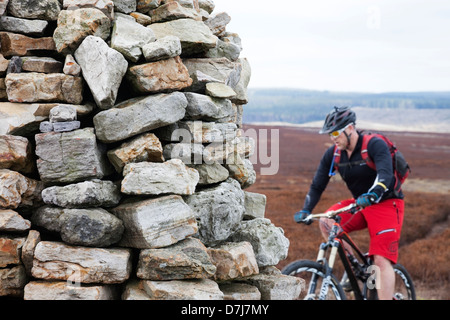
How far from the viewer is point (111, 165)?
193 inches

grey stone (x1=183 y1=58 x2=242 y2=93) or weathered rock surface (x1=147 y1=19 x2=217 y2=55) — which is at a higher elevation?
weathered rock surface (x1=147 y1=19 x2=217 y2=55)

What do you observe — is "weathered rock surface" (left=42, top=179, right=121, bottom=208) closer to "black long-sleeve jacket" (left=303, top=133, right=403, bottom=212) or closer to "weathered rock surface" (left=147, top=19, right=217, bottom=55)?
"weathered rock surface" (left=147, top=19, right=217, bottom=55)

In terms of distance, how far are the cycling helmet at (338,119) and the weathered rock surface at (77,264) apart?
3.71 metres

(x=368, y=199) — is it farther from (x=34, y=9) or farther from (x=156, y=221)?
(x=34, y=9)

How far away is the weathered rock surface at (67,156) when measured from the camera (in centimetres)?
454

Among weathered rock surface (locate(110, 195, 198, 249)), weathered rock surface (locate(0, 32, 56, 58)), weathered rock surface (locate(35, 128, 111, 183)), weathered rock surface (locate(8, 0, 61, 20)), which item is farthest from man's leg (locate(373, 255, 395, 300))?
weathered rock surface (locate(8, 0, 61, 20))

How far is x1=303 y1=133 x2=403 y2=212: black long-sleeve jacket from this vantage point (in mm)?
6574

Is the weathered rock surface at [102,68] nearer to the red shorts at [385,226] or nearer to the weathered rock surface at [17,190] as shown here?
the weathered rock surface at [17,190]

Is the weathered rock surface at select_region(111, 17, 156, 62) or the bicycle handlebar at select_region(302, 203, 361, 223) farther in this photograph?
the bicycle handlebar at select_region(302, 203, 361, 223)

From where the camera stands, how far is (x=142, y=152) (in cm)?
468

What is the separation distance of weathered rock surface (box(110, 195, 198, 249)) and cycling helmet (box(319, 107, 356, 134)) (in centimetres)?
301

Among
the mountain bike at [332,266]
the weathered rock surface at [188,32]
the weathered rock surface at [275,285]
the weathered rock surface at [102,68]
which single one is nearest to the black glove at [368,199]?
the mountain bike at [332,266]
